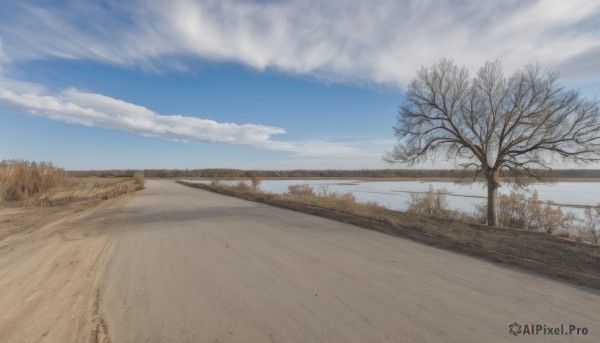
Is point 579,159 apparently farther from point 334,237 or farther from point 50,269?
point 50,269

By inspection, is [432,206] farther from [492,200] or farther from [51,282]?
[51,282]

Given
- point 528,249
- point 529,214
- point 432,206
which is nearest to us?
point 528,249

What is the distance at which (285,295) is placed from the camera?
529 centimetres

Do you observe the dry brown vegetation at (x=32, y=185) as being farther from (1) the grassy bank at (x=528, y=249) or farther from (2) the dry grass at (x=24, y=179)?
(1) the grassy bank at (x=528, y=249)

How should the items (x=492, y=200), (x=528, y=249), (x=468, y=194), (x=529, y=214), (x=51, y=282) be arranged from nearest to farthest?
1. (x=51, y=282)
2. (x=528, y=249)
3. (x=492, y=200)
4. (x=529, y=214)
5. (x=468, y=194)

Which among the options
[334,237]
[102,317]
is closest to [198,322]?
[102,317]

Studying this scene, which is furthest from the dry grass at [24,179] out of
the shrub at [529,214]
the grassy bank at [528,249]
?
the shrub at [529,214]

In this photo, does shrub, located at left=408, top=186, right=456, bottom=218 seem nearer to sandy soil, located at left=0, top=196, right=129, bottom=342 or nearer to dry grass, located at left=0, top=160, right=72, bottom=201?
sandy soil, located at left=0, top=196, right=129, bottom=342

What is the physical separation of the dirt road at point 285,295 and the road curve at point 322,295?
2cm

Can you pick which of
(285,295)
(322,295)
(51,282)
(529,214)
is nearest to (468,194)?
(529,214)

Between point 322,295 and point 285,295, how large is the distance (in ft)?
1.88

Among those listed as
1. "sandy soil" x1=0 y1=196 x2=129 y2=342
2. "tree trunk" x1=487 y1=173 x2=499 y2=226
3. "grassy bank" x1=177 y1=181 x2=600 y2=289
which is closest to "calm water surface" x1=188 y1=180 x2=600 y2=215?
"tree trunk" x1=487 y1=173 x2=499 y2=226

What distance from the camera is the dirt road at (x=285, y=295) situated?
161 inches

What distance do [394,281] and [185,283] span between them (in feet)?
11.9
